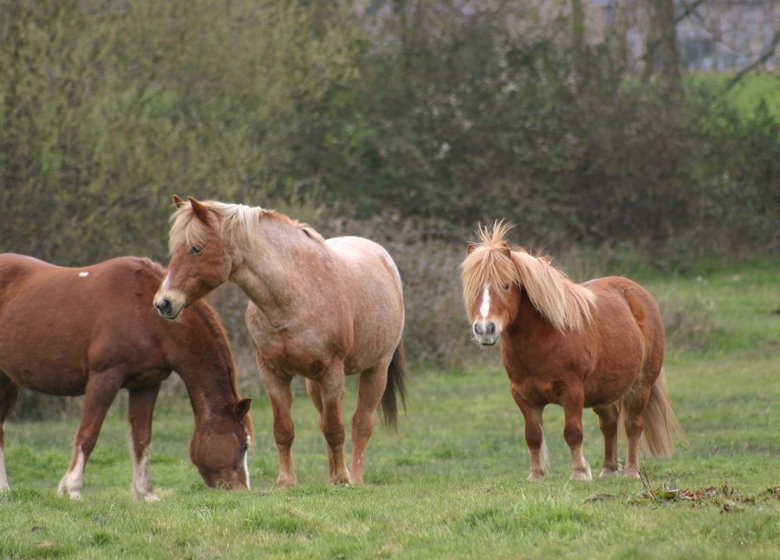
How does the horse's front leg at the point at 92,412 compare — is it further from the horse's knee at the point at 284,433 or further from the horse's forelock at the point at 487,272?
the horse's forelock at the point at 487,272

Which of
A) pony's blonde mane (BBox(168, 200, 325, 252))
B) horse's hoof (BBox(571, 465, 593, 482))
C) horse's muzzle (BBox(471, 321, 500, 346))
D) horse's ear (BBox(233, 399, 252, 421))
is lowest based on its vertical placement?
horse's hoof (BBox(571, 465, 593, 482))

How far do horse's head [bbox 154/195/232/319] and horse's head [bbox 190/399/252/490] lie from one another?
1.10m

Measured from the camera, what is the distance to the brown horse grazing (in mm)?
8789

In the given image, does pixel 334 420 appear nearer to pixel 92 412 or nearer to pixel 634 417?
pixel 92 412

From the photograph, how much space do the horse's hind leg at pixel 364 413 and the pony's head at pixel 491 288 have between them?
5.37ft

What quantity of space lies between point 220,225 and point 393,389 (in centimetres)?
280

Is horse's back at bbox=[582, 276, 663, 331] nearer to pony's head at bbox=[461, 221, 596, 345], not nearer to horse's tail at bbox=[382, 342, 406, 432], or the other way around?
pony's head at bbox=[461, 221, 596, 345]

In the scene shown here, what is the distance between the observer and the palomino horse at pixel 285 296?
8.23 meters

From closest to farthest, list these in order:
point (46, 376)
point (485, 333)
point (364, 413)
→ point (485, 333), point (46, 376), point (364, 413)

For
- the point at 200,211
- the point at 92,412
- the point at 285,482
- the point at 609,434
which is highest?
the point at 200,211

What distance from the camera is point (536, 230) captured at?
26312 mm

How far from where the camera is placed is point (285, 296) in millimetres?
8469

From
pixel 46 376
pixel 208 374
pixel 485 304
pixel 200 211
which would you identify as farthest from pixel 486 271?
pixel 46 376

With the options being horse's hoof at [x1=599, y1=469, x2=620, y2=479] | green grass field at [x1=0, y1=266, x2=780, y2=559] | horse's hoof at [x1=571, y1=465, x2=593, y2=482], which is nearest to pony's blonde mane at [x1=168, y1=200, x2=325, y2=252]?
green grass field at [x1=0, y1=266, x2=780, y2=559]
